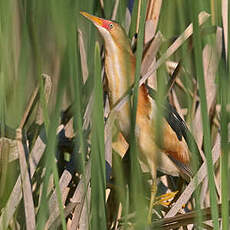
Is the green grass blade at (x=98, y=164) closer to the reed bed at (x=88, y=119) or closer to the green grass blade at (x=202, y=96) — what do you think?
the reed bed at (x=88, y=119)

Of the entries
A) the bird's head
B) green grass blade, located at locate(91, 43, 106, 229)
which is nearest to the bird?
the bird's head

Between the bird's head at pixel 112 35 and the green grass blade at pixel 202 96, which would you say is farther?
the bird's head at pixel 112 35

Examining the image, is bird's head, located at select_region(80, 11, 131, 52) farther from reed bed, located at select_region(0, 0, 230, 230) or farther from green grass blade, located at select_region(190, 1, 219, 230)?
green grass blade, located at select_region(190, 1, 219, 230)

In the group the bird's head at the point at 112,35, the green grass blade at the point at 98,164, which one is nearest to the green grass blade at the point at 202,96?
the green grass blade at the point at 98,164

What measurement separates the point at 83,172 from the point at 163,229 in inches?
14.9

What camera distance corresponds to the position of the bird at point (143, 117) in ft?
Answer: 4.46

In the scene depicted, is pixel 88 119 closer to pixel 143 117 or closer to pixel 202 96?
pixel 143 117

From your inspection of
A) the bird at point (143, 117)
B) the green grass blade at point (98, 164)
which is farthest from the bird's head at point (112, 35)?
the green grass blade at point (98, 164)

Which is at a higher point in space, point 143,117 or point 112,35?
point 112,35

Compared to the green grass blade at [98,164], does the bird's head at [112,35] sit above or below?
above

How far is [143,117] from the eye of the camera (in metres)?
1.47

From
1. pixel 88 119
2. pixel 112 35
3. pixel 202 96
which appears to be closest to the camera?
pixel 202 96

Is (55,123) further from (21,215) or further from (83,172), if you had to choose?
(21,215)

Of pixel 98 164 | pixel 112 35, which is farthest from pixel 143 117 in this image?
pixel 98 164
